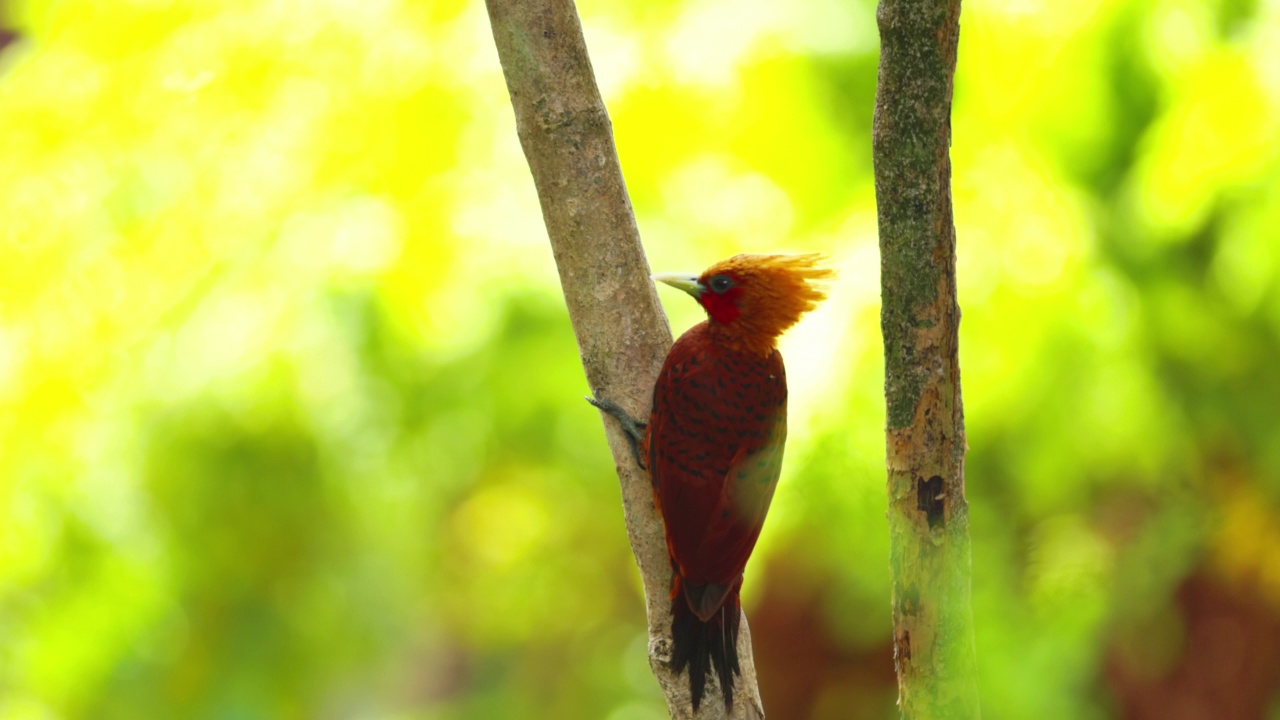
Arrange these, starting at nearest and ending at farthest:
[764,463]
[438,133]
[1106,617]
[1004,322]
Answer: [764,463], [1004,322], [1106,617], [438,133]

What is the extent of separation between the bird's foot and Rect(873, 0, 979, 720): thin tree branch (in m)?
0.22

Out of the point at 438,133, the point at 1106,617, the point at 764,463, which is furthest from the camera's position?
the point at 438,133

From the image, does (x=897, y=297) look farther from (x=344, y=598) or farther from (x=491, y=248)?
(x=344, y=598)

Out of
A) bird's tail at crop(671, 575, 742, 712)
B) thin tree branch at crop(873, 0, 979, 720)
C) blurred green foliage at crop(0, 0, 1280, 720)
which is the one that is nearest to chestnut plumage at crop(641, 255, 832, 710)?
bird's tail at crop(671, 575, 742, 712)

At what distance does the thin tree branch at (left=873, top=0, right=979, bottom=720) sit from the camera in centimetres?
82

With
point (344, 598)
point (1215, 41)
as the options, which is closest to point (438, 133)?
point (344, 598)

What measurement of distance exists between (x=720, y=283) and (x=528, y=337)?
58.3 inches

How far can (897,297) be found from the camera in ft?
2.77

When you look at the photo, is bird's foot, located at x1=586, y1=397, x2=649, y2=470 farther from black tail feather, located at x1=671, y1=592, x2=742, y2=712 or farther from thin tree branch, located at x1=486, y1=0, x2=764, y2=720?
black tail feather, located at x1=671, y1=592, x2=742, y2=712

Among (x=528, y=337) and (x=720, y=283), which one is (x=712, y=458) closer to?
(x=720, y=283)

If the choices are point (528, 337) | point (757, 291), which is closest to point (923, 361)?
point (757, 291)

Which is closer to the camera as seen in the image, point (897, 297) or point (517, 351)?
point (897, 297)

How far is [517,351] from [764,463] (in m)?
1.50

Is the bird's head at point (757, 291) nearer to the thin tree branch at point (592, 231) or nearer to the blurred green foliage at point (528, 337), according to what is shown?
the thin tree branch at point (592, 231)
